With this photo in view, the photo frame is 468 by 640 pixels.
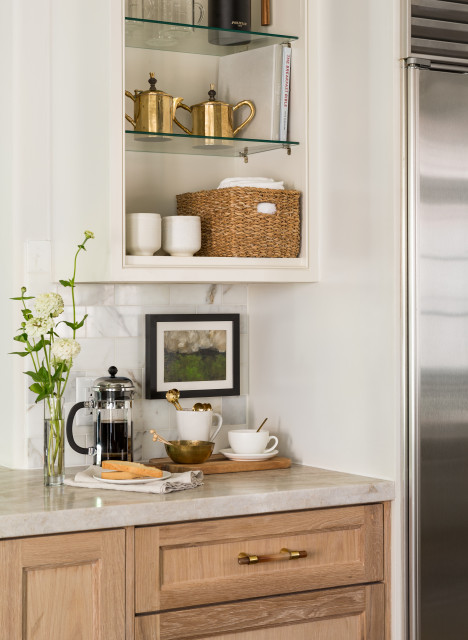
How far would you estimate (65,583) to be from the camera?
2051 millimetres

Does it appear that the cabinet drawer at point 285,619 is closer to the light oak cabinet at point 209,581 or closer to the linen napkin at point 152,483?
the light oak cabinet at point 209,581

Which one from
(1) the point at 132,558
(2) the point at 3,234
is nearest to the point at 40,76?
(2) the point at 3,234

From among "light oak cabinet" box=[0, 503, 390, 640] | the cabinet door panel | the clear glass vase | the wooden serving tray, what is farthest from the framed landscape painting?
the cabinet door panel

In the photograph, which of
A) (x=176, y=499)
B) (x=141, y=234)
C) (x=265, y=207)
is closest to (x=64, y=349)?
(x=141, y=234)

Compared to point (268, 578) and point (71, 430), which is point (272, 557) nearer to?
point (268, 578)

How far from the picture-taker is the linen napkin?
2244 mm

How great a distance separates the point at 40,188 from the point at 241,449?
0.91 meters

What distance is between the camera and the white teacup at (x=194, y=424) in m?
2.70

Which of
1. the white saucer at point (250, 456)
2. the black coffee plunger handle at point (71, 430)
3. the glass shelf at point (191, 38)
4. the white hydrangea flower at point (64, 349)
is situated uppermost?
the glass shelf at point (191, 38)

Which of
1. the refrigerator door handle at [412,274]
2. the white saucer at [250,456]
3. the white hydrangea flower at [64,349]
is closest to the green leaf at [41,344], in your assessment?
the white hydrangea flower at [64,349]

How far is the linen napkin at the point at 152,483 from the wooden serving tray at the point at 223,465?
0.39 feet

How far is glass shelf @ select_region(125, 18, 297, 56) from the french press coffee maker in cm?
88

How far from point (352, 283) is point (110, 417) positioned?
0.74 m

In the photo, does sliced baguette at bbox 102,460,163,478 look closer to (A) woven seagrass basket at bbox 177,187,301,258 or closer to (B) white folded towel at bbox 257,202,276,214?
(A) woven seagrass basket at bbox 177,187,301,258
